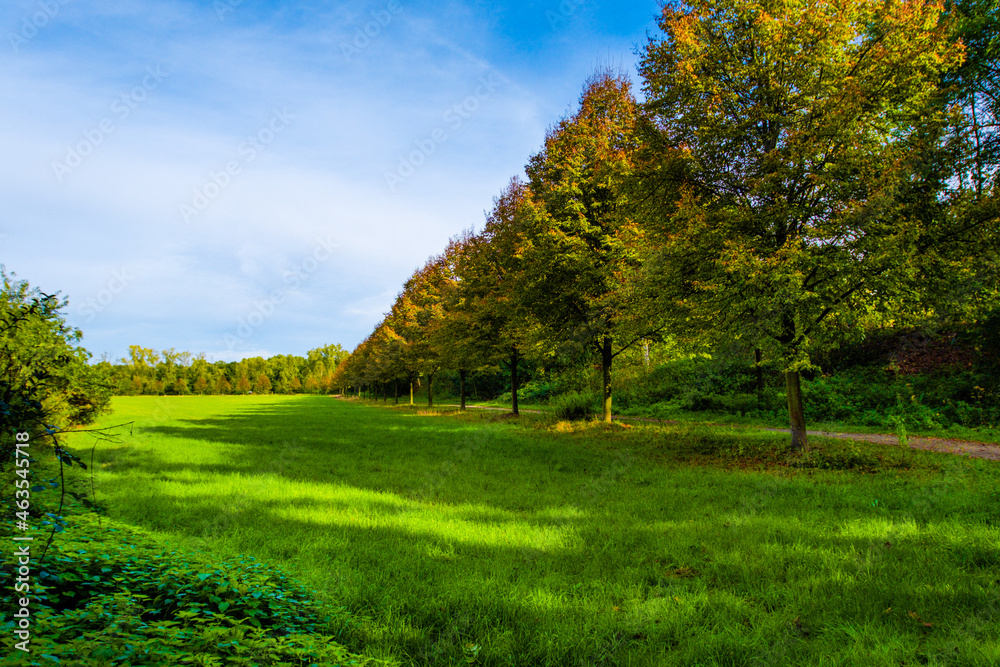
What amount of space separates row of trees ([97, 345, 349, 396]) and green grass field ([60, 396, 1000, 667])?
90714 millimetres

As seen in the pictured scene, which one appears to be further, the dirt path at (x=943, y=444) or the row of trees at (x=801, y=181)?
the dirt path at (x=943, y=444)

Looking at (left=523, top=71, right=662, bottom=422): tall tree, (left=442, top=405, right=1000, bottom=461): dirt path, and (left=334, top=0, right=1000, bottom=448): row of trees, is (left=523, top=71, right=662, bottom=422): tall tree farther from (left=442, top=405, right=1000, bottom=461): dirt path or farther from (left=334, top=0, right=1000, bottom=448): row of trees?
(left=442, top=405, right=1000, bottom=461): dirt path

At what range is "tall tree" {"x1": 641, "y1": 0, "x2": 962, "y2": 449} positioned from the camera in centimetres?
910

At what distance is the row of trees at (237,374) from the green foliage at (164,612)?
9388cm

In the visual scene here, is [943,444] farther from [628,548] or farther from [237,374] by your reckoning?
[237,374]

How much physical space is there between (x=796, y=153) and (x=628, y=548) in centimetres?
861

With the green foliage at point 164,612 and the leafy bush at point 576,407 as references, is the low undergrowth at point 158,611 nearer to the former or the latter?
the green foliage at point 164,612

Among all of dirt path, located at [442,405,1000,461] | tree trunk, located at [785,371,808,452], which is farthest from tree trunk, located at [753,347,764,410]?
tree trunk, located at [785,371,808,452]

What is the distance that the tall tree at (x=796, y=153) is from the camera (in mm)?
9102

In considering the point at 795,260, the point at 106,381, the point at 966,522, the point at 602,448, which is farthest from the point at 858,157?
the point at 106,381

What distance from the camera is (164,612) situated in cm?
356

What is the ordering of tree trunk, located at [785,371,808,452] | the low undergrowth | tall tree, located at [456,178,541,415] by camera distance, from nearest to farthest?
the low undergrowth
tree trunk, located at [785,371,808,452]
tall tree, located at [456,178,541,415]

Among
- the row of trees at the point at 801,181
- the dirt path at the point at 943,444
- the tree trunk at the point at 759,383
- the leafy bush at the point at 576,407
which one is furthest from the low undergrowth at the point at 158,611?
the tree trunk at the point at 759,383

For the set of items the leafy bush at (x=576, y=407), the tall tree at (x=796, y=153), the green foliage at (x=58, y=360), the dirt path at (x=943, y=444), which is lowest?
the dirt path at (x=943, y=444)
